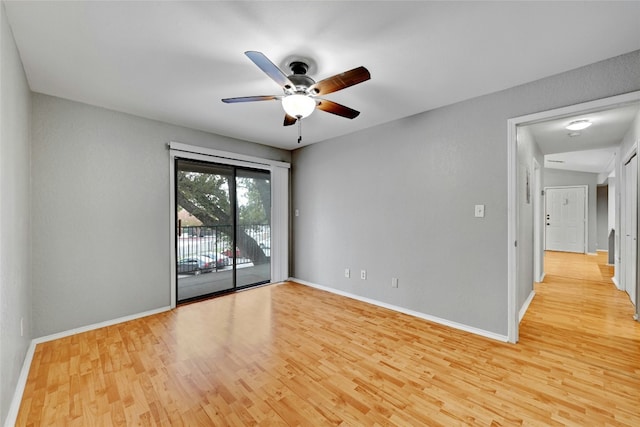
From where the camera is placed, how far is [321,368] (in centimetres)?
215

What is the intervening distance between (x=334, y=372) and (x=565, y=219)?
361 inches

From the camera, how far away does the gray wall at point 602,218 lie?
24.6ft

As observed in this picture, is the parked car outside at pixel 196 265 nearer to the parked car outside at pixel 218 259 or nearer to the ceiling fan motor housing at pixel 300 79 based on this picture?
the parked car outside at pixel 218 259

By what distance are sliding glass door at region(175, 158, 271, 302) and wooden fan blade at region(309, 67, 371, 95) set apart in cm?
252

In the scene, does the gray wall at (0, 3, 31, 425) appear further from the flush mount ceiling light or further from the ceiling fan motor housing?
the flush mount ceiling light

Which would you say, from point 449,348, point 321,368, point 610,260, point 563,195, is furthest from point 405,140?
point 563,195

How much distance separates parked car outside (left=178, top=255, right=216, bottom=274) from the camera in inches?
162

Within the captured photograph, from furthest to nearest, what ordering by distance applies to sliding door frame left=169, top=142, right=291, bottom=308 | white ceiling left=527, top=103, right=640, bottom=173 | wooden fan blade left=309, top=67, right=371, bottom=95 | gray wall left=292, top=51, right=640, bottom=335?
sliding door frame left=169, top=142, right=291, bottom=308 → white ceiling left=527, top=103, right=640, bottom=173 → gray wall left=292, top=51, right=640, bottom=335 → wooden fan blade left=309, top=67, right=371, bottom=95

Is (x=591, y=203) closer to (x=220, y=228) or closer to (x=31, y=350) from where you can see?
(x=220, y=228)

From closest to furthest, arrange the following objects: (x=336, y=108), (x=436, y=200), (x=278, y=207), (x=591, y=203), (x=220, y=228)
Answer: (x=336, y=108), (x=436, y=200), (x=220, y=228), (x=278, y=207), (x=591, y=203)

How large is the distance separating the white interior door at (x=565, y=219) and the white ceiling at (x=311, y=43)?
7.57 meters

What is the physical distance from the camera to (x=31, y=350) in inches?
95.1

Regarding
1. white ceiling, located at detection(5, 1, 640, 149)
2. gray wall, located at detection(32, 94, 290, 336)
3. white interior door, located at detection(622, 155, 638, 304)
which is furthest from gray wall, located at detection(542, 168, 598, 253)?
gray wall, located at detection(32, 94, 290, 336)

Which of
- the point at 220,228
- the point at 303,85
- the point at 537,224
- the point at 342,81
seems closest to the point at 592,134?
the point at 537,224
